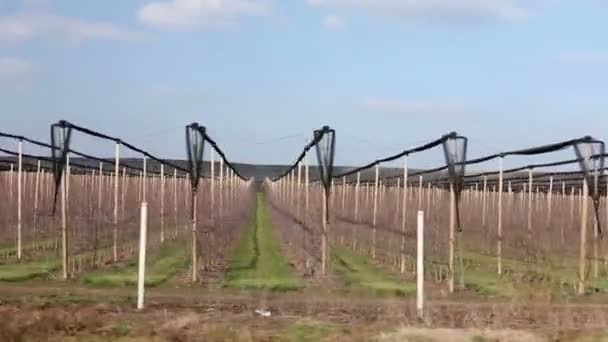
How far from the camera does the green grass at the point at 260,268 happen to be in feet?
63.9

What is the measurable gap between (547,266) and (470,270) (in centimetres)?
271

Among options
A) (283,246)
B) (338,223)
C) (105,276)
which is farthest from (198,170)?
(338,223)

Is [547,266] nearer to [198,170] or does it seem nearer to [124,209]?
[198,170]

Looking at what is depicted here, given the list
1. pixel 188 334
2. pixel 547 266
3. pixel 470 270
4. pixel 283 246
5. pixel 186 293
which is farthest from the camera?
pixel 283 246

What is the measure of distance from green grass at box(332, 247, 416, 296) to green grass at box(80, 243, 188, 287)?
12.4 ft

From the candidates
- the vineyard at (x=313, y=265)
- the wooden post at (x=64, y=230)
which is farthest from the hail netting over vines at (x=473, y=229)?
the wooden post at (x=64, y=230)

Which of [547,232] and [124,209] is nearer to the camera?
[547,232]

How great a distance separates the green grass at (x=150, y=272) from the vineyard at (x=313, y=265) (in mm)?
73

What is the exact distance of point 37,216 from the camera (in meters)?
29.9

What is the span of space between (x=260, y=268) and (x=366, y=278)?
10.8ft

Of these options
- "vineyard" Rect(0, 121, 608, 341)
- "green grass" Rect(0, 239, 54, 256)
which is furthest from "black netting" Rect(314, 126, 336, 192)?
"green grass" Rect(0, 239, 54, 256)

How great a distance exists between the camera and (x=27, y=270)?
21.6 metres

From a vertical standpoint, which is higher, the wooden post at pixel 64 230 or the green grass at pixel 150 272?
the wooden post at pixel 64 230

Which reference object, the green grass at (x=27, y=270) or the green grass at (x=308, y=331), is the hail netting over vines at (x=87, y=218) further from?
the green grass at (x=308, y=331)
